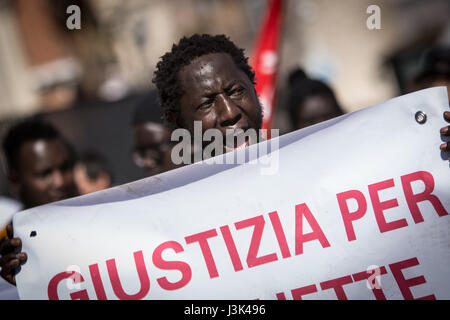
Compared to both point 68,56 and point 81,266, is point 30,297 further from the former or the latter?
point 68,56

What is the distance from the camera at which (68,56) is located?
1881 centimetres

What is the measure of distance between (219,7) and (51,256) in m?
17.4

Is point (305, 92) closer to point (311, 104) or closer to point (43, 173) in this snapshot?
point (311, 104)

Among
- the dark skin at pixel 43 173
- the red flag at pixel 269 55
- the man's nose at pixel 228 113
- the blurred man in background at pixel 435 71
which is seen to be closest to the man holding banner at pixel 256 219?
the man's nose at pixel 228 113

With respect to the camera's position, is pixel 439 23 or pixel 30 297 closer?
pixel 30 297

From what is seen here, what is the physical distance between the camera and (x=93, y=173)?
6727mm

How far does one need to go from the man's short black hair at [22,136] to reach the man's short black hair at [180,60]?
1.71 m

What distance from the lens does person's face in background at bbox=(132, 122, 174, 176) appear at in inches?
171

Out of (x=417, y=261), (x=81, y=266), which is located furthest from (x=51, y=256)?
(x=417, y=261)

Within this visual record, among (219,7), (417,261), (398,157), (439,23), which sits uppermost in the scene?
(219,7)

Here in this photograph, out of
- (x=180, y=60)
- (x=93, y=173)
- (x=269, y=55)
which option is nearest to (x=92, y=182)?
(x=93, y=173)

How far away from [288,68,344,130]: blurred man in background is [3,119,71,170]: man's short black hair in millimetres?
1698

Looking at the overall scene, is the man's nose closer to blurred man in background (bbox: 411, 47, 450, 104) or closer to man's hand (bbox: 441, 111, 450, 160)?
man's hand (bbox: 441, 111, 450, 160)

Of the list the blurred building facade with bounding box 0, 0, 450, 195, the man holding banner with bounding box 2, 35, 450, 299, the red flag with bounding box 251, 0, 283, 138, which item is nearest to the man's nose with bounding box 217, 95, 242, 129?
the man holding banner with bounding box 2, 35, 450, 299
